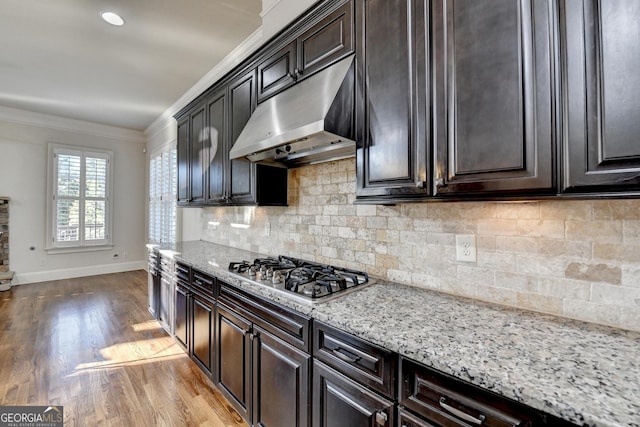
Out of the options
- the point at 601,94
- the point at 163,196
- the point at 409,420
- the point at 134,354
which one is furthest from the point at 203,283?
the point at 163,196

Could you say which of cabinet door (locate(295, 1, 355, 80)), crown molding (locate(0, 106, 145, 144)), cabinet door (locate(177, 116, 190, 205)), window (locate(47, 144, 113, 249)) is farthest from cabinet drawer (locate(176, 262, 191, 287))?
crown molding (locate(0, 106, 145, 144))

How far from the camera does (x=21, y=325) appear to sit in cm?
345

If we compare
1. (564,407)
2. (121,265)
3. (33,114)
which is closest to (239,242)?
(564,407)

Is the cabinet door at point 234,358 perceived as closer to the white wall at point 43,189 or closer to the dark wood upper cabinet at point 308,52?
the dark wood upper cabinet at point 308,52

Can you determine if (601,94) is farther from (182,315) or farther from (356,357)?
(182,315)

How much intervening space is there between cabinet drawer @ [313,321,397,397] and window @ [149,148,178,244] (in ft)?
13.2

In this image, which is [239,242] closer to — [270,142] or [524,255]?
[270,142]

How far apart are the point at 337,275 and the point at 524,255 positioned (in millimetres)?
971

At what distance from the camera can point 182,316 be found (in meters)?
2.69

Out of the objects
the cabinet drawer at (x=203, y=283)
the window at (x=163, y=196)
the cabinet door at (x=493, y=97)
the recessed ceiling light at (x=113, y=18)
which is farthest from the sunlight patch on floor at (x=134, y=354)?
the recessed ceiling light at (x=113, y=18)

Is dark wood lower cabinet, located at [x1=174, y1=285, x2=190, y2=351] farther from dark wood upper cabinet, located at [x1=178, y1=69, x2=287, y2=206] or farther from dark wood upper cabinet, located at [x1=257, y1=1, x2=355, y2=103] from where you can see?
dark wood upper cabinet, located at [x1=257, y1=1, x2=355, y2=103]

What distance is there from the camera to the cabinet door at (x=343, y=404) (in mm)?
1060

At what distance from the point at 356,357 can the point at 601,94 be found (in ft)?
3.89

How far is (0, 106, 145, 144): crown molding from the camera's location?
16.5ft
